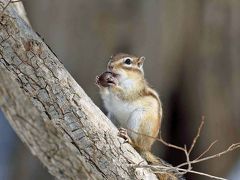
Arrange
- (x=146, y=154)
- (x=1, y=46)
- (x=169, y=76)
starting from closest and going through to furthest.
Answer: (x=1, y=46), (x=146, y=154), (x=169, y=76)

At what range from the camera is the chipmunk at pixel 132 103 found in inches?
113

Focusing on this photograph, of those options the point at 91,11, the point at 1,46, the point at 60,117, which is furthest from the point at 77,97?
the point at 91,11

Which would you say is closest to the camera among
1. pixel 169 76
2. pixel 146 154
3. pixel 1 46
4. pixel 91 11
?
pixel 1 46

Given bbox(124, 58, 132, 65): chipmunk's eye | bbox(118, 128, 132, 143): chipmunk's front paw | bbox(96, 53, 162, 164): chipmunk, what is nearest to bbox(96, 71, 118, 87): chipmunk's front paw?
bbox(96, 53, 162, 164): chipmunk

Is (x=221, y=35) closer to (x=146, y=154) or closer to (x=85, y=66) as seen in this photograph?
(x=85, y=66)

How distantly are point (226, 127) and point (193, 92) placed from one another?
1.29 ft

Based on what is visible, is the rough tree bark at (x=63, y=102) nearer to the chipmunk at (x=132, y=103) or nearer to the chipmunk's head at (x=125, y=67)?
the chipmunk at (x=132, y=103)

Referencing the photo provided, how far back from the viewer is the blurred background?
208 inches

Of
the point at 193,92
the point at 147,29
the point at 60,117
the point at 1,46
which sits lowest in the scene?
the point at 60,117

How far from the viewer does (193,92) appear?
5.69 metres

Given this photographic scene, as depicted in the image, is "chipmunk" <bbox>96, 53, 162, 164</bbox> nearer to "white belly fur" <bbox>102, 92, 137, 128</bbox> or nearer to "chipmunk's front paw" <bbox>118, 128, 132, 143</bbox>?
"white belly fur" <bbox>102, 92, 137, 128</bbox>

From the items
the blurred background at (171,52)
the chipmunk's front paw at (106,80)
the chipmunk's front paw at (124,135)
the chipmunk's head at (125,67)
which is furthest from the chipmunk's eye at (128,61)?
the blurred background at (171,52)

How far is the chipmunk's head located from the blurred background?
7.50ft

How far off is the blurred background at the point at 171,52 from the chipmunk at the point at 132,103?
7.60 ft
